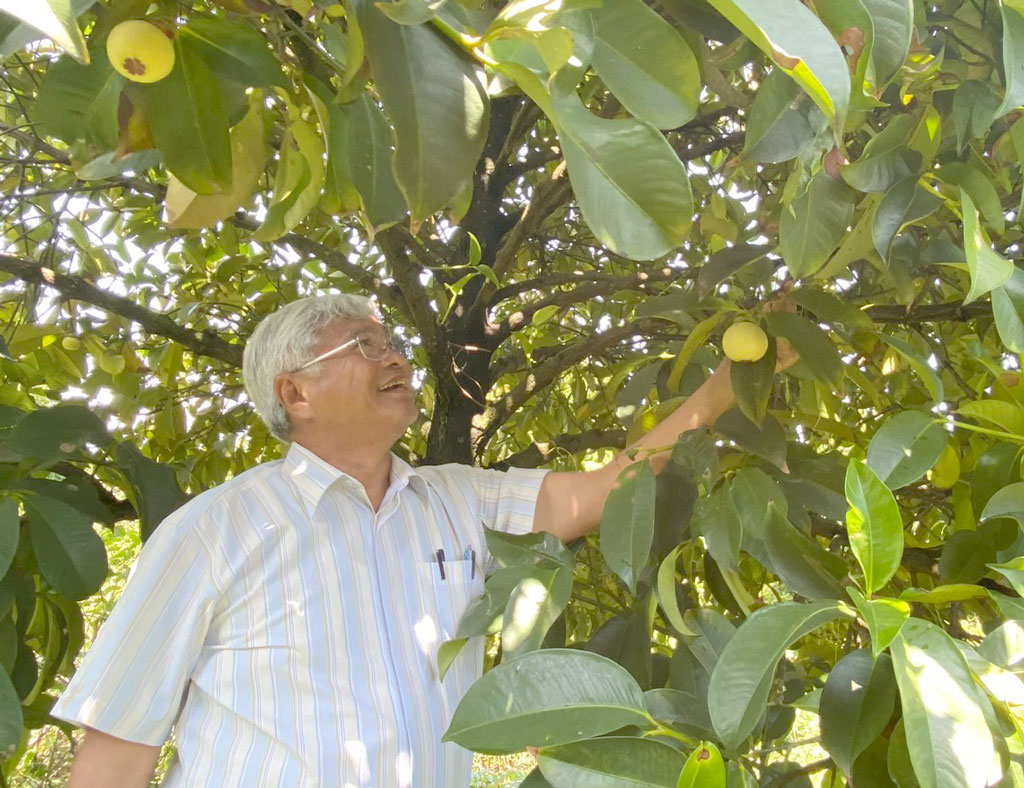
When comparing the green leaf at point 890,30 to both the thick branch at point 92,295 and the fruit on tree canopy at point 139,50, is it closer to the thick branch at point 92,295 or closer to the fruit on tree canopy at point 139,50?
the fruit on tree canopy at point 139,50

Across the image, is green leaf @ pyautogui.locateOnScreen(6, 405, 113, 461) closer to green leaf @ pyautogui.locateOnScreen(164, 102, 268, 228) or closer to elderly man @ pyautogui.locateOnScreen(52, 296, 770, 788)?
elderly man @ pyautogui.locateOnScreen(52, 296, 770, 788)

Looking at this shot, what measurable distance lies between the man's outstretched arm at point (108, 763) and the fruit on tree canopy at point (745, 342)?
1.00m

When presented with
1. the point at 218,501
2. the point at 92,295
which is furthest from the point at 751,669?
the point at 92,295

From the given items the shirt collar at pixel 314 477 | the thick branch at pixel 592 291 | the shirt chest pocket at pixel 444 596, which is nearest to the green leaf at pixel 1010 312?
the thick branch at pixel 592 291

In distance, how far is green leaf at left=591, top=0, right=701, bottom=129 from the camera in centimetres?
56

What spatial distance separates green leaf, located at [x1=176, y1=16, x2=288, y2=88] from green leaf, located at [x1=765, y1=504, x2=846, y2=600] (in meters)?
0.61

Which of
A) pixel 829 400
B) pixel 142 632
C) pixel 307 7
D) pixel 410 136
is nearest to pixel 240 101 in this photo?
pixel 307 7

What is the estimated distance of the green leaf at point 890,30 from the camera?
2.01 ft

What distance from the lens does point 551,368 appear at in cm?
174

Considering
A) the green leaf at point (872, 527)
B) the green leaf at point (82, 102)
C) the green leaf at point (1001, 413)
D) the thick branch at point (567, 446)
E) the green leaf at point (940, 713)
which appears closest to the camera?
the green leaf at point (940, 713)

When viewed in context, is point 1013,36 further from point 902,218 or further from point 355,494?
point 355,494

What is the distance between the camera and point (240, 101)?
0.81 metres

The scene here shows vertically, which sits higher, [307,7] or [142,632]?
[307,7]

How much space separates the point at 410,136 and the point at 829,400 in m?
1.01
